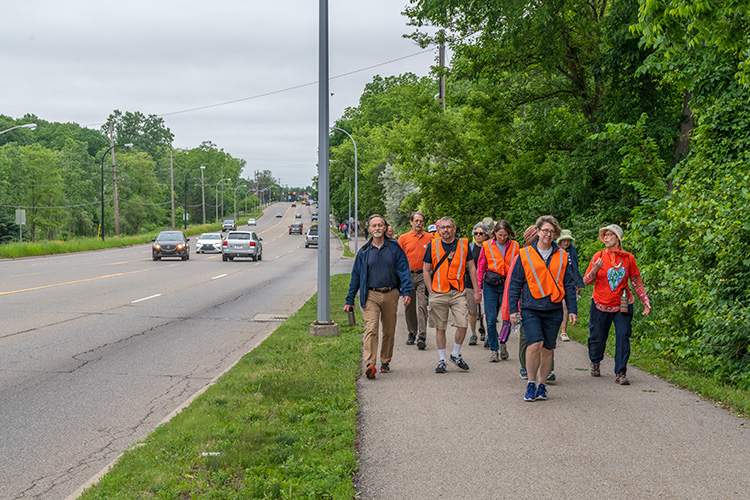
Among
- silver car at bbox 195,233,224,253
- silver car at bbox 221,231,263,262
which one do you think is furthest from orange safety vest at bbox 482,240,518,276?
silver car at bbox 195,233,224,253

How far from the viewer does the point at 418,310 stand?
35.3 ft

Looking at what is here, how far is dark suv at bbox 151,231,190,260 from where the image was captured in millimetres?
37781

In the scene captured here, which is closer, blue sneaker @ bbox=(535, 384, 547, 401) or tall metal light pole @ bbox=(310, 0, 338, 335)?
blue sneaker @ bbox=(535, 384, 547, 401)

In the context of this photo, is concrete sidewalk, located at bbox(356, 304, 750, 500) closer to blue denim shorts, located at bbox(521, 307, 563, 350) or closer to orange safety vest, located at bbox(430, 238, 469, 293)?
blue denim shorts, located at bbox(521, 307, 563, 350)

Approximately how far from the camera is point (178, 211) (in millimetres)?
146750

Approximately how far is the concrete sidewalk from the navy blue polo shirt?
3.61 feet

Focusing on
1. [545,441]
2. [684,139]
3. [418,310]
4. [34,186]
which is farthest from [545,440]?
[34,186]

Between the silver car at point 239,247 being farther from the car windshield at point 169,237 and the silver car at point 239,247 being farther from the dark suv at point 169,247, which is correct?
the car windshield at point 169,237

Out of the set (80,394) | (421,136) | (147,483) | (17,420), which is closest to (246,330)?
(80,394)

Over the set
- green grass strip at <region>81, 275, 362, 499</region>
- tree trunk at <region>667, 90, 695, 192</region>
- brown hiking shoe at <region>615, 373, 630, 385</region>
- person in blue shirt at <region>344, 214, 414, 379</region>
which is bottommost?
brown hiking shoe at <region>615, 373, 630, 385</region>

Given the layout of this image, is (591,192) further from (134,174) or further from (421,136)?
(134,174)

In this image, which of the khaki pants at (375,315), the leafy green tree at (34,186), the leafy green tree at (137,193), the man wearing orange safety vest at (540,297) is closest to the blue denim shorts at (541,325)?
the man wearing orange safety vest at (540,297)

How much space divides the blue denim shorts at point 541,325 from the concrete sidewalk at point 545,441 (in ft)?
2.01

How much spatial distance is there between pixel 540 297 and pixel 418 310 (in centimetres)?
396
